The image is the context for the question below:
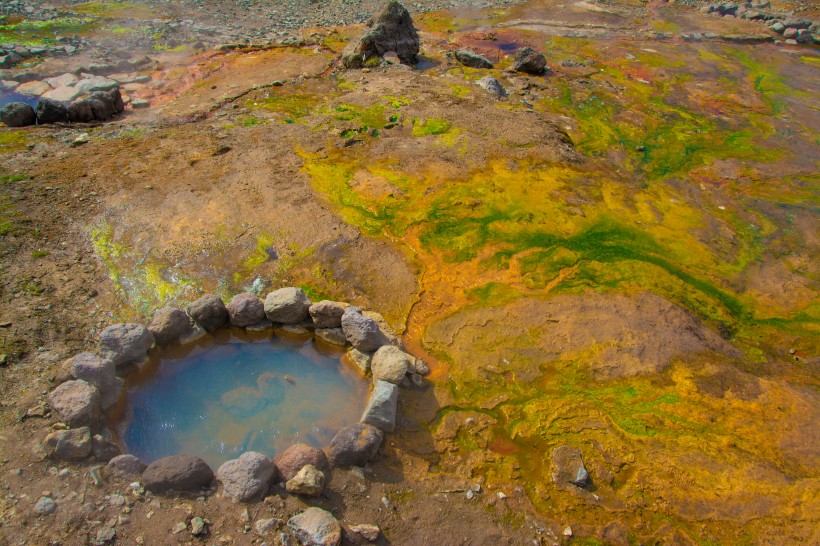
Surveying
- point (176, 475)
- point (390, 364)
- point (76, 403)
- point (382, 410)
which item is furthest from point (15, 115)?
point (382, 410)

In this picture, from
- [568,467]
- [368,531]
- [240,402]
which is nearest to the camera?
[368,531]

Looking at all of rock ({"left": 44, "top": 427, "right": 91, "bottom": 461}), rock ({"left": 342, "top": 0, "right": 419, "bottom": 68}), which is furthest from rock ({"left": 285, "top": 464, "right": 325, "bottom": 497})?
rock ({"left": 342, "top": 0, "right": 419, "bottom": 68})

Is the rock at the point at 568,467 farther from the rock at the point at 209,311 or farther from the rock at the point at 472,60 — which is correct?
the rock at the point at 472,60

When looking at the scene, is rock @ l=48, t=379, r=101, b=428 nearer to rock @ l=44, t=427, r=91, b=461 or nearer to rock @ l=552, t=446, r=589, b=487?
rock @ l=44, t=427, r=91, b=461

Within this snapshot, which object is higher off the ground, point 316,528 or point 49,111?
point 49,111

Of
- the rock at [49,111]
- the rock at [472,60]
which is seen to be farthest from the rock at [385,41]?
the rock at [49,111]

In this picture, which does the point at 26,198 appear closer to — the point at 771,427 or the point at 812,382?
the point at 771,427

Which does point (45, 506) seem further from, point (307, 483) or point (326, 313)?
point (326, 313)

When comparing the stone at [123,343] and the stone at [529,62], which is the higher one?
the stone at [529,62]
